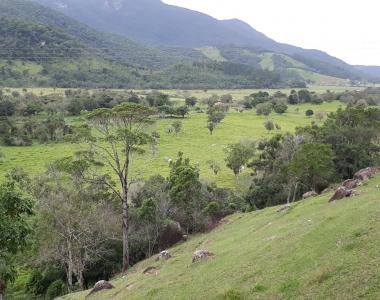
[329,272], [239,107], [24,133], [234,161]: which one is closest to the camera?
[329,272]

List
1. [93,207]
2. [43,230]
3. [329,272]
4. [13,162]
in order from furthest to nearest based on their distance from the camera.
→ [13,162] < [93,207] < [43,230] < [329,272]

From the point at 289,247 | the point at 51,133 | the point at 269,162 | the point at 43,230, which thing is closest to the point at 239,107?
the point at 51,133

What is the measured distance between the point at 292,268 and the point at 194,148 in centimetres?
9578

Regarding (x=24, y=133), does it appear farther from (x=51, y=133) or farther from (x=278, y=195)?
(x=278, y=195)

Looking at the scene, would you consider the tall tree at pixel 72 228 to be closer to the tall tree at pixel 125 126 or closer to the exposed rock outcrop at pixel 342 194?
the tall tree at pixel 125 126

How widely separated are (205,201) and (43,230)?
64.0 ft

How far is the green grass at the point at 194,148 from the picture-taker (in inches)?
3620

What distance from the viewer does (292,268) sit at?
19609 millimetres

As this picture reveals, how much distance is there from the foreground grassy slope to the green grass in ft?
128

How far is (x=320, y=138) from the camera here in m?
64.6

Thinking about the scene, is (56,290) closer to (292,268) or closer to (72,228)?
(72,228)

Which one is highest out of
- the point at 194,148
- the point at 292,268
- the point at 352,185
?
the point at 292,268

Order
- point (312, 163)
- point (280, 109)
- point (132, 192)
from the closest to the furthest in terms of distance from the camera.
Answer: point (312, 163)
point (132, 192)
point (280, 109)

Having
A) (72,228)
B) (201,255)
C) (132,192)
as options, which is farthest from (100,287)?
(132,192)
